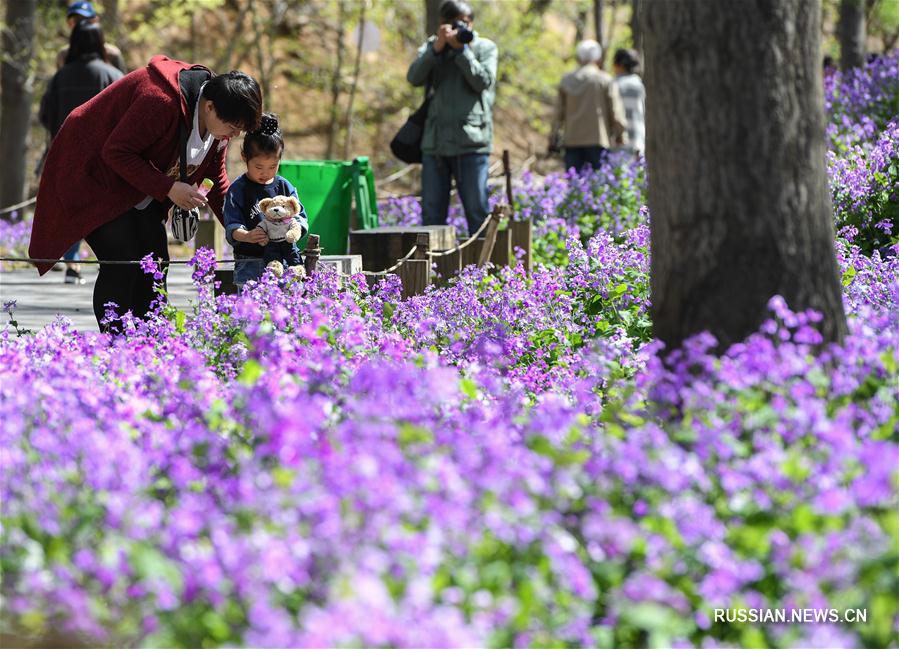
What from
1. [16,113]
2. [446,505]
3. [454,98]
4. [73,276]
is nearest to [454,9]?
[454,98]

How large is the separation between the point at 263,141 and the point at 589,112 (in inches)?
266

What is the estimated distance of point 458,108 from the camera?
934 centimetres

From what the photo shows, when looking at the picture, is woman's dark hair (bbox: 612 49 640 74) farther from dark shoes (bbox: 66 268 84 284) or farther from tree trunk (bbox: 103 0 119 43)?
tree trunk (bbox: 103 0 119 43)

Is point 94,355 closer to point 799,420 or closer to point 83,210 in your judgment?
point 83,210

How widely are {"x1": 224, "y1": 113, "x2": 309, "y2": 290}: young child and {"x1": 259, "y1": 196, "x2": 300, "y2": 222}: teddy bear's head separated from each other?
0.05 m

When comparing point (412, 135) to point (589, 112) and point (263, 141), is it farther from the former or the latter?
point (589, 112)

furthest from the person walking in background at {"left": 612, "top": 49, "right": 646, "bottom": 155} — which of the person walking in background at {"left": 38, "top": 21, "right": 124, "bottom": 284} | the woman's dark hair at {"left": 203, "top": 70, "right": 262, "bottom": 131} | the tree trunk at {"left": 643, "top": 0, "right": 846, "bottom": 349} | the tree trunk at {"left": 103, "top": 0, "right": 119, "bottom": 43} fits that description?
the tree trunk at {"left": 103, "top": 0, "right": 119, "bottom": 43}

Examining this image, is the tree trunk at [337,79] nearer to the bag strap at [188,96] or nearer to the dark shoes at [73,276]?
the dark shoes at [73,276]

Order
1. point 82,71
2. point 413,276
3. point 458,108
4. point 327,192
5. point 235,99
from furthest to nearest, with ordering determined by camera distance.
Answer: point 82,71
point 458,108
point 327,192
point 413,276
point 235,99

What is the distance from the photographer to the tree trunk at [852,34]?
53.5 ft

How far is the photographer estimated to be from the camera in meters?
9.18

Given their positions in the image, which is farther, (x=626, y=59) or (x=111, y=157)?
(x=626, y=59)

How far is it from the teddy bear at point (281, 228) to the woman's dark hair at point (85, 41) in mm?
4129

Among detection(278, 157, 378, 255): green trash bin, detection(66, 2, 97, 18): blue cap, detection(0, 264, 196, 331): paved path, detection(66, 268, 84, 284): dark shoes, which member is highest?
detection(66, 2, 97, 18): blue cap
